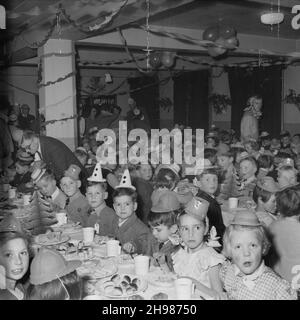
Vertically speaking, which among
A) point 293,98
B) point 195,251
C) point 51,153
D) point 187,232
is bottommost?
point 195,251

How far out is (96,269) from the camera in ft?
8.32

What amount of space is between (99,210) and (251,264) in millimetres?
1778

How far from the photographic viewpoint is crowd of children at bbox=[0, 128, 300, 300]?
2061mm

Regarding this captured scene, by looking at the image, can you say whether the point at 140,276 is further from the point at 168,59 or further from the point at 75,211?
the point at 168,59

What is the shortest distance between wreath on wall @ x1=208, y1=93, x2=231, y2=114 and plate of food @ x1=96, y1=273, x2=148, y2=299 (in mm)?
10200

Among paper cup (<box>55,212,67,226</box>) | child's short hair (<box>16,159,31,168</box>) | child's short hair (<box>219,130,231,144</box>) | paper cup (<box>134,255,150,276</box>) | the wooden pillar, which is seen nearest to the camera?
paper cup (<box>134,255,150,276</box>)

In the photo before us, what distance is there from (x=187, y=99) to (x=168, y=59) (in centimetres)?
504

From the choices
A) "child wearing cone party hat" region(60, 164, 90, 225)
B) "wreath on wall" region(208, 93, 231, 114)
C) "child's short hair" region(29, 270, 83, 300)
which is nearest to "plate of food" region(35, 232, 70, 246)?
"child wearing cone party hat" region(60, 164, 90, 225)

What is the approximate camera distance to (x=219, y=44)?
682 cm

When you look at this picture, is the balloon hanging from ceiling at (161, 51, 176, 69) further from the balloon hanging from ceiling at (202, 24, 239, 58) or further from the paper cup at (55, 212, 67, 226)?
the paper cup at (55, 212, 67, 226)

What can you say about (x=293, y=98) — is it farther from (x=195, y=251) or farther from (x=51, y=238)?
(x=195, y=251)

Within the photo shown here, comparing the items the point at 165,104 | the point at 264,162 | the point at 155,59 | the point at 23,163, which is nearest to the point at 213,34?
the point at 155,59

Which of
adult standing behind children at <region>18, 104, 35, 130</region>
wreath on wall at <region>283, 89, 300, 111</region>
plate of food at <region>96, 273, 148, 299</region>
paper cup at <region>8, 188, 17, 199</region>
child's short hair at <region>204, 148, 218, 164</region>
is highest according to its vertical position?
wreath on wall at <region>283, 89, 300, 111</region>
